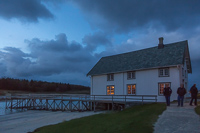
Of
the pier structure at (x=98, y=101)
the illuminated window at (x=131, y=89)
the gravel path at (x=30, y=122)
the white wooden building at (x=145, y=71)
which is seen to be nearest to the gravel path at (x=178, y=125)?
the pier structure at (x=98, y=101)

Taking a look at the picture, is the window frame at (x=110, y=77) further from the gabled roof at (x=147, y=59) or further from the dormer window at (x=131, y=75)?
the dormer window at (x=131, y=75)

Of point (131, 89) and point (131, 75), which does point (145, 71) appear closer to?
point (131, 75)

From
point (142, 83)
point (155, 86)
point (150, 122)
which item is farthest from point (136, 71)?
point (150, 122)

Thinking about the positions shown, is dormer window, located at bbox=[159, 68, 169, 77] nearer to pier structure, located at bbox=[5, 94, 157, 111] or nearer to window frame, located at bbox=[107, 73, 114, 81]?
pier structure, located at bbox=[5, 94, 157, 111]

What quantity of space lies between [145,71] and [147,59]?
211cm

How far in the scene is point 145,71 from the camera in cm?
2538

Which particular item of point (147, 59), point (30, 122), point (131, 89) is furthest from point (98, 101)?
point (30, 122)

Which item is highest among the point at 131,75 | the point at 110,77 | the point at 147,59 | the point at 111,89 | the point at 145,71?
the point at 147,59

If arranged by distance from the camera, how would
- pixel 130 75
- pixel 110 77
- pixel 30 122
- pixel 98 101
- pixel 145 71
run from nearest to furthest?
pixel 30 122
pixel 145 71
pixel 98 101
pixel 130 75
pixel 110 77

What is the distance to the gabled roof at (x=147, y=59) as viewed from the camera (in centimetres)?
2377

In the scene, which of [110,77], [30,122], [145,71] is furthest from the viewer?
[110,77]

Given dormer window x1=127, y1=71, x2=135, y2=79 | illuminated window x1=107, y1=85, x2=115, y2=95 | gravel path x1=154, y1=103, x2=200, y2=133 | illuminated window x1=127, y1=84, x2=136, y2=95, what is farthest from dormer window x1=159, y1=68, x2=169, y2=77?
gravel path x1=154, y1=103, x2=200, y2=133

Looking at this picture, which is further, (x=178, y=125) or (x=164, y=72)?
(x=164, y=72)

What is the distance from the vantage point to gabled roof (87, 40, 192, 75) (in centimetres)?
2377
